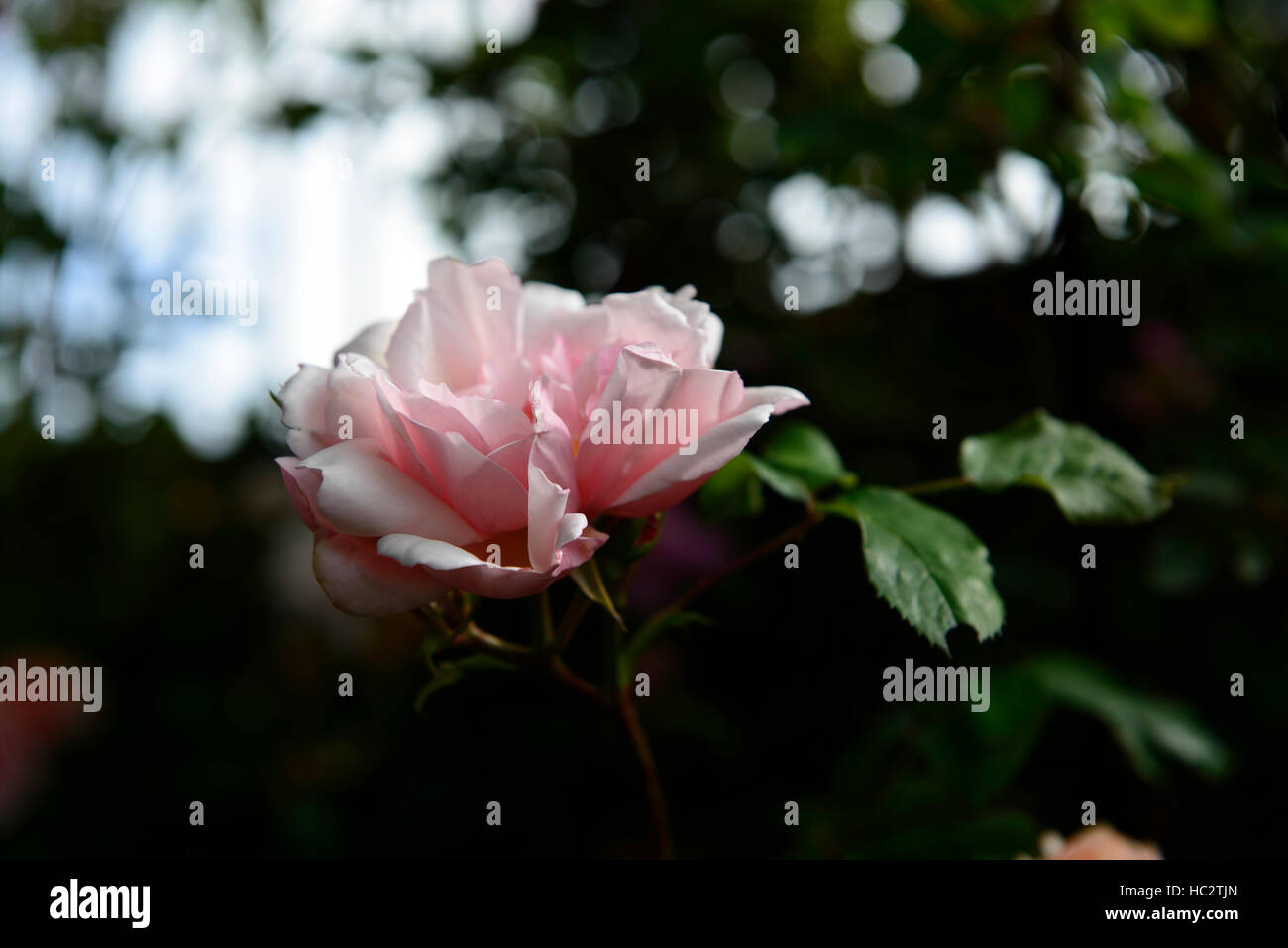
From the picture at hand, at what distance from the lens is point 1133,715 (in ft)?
2.47

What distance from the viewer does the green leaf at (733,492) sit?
550mm

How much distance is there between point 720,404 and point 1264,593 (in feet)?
2.66

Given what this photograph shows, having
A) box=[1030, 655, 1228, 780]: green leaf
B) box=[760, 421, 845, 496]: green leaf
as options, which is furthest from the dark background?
box=[760, 421, 845, 496]: green leaf

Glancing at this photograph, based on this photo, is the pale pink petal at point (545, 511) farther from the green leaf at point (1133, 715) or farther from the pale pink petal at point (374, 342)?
the green leaf at point (1133, 715)

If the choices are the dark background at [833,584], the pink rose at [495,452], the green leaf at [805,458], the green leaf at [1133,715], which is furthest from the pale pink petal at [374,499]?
the green leaf at [1133,715]

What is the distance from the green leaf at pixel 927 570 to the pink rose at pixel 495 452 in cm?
10

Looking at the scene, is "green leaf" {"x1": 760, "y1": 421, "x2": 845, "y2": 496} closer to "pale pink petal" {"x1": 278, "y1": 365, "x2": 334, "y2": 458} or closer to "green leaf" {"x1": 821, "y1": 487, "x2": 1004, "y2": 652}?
"green leaf" {"x1": 821, "y1": 487, "x2": 1004, "y2": 652}

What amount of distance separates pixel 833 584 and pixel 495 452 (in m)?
0.67

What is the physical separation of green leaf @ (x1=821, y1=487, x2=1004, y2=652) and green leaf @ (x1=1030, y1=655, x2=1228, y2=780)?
31 centimetres

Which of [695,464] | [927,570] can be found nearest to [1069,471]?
[927,570]

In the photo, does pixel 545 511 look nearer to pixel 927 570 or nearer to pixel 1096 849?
pixel 927 570
